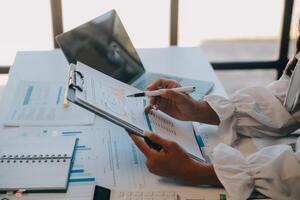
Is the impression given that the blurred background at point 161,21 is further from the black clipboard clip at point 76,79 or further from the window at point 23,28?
the black clipboard clip at point 76,79

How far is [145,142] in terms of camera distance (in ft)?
3.81

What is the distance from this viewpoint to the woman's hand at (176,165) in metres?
1.12

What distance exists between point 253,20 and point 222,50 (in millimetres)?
404

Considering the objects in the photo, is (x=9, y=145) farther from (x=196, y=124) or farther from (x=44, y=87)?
(x=196, y=124)

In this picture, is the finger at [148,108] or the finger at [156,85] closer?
the finger at [148,108]

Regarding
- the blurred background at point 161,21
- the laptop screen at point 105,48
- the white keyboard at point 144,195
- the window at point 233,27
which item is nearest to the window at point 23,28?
the blurred background at point 161,21

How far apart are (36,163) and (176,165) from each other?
361 mm

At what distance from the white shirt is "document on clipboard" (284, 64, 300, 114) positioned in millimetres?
19

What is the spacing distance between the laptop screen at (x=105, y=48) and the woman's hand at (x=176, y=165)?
488mm

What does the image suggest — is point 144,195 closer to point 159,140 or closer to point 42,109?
point 159,140

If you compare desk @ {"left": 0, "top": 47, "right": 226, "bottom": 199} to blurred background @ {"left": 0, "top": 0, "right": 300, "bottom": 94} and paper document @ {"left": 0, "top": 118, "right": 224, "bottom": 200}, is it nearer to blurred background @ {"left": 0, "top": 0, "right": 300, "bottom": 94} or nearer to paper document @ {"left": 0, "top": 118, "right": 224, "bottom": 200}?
paper document @ {"left": 0, "top": 118, "right": 224, "bottom": 200}

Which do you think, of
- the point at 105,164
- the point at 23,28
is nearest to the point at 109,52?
the point at 105,164

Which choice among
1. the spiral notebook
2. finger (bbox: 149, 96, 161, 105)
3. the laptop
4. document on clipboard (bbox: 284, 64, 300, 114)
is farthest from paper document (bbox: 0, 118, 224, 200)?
document on clipboard (bbox: 284, 64, 300, 114)

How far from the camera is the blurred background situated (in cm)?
259
